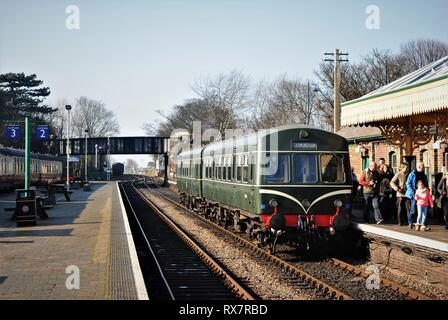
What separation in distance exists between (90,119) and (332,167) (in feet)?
303

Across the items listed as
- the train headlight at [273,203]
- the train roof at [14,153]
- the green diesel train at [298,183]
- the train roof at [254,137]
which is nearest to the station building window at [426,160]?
the train roof at [254,137]

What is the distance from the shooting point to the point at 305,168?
1448cm

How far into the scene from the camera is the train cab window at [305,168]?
14383mm

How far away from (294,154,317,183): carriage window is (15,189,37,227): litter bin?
9288 mm

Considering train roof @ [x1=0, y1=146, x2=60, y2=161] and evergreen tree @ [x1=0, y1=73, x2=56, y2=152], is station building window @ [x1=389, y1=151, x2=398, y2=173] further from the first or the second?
evergreen tree @ [x1=0, y1=73, x2=56, y2=152]

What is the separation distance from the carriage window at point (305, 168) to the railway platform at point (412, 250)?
5.53 ft

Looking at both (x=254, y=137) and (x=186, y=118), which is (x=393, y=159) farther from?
(x=186, y=118)

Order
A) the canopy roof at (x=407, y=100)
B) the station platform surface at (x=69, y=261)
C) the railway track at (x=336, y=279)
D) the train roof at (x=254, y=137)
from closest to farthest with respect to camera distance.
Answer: the station platform surface at (x=69, y=261) < the railway track at (x=336, y=279) < the canopy roof at (x=407, y=100) < the train roof at (x=254, y=137)

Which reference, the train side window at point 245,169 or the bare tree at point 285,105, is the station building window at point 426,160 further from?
the bare tree at point 285,105

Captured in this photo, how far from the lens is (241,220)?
17.3 metres

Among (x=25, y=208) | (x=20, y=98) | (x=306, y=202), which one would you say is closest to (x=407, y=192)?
(x=306, y=202)
